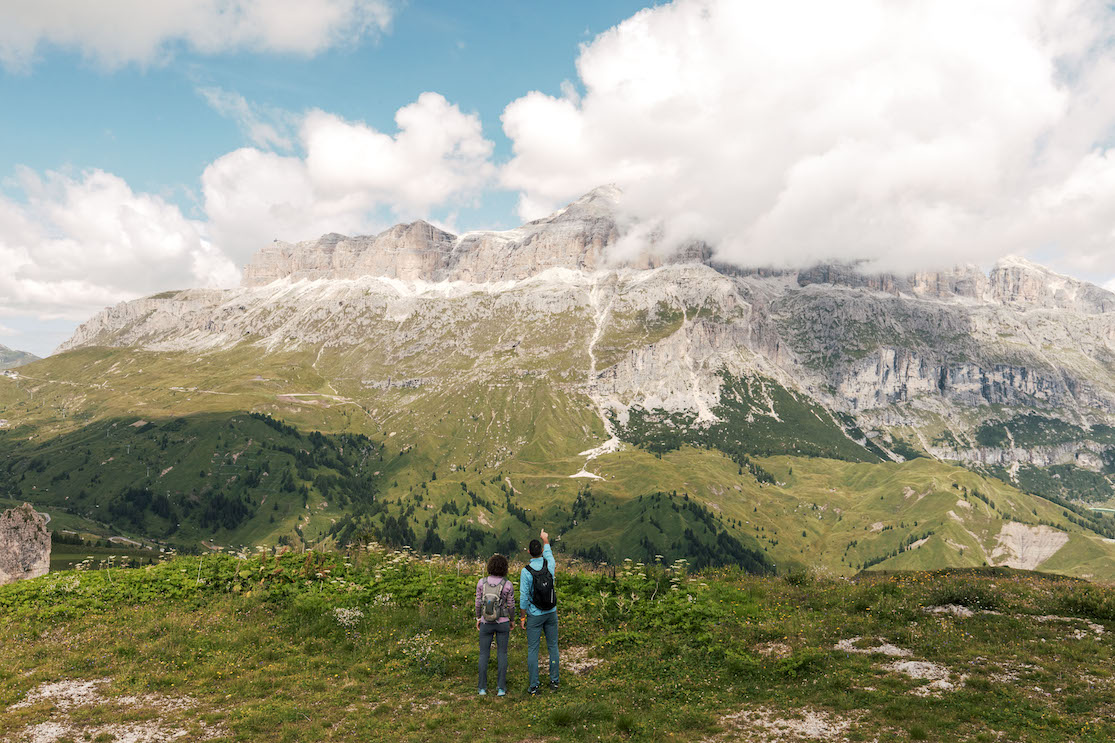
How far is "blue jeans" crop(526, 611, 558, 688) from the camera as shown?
1761cm

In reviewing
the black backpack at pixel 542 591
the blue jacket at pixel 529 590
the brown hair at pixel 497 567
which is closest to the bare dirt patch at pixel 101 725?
the brown hair at pixel 497 567

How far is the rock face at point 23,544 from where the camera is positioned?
5847 centimetres

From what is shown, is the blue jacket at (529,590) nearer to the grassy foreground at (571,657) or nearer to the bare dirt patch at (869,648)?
the grassy foreground at (571,657)

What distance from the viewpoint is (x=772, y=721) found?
605 inches

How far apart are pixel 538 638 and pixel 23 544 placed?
240ft

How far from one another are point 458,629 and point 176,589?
48.1ft

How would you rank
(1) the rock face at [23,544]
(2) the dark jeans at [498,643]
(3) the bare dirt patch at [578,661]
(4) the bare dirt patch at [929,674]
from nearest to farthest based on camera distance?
(4) the bare dirt patch at [929,674]
(2) the dark jeans at [498,643]
(3) the bare dirt patch at [578,661]
(1) the rock face at [23,544]

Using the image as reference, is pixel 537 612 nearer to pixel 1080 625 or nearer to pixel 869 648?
pixel 869 648

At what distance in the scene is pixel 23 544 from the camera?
6059 centimetres

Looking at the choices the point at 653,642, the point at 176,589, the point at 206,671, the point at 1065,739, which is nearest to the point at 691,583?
the point at 653,642

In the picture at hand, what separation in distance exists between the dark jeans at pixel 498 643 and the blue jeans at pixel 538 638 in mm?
774

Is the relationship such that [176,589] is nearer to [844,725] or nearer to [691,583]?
[691,583]

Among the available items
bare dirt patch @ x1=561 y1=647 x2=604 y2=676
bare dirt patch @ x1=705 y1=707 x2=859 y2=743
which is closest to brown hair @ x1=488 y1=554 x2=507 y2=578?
bare dirt patch @ x1=561 y1=647 x2=604 y2=676

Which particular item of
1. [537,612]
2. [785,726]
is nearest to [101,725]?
[537,612]
